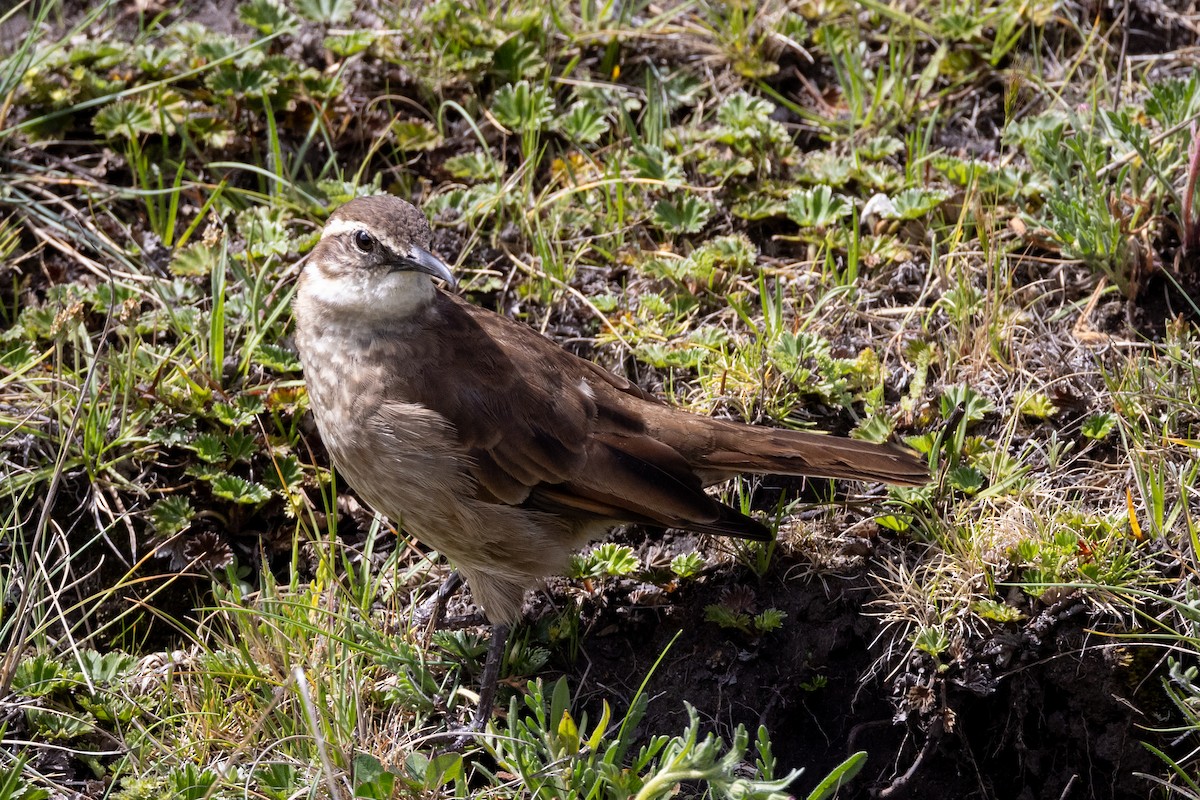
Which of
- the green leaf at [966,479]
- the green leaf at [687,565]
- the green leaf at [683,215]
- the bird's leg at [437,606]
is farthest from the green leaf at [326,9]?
the green leaf at [966,479]

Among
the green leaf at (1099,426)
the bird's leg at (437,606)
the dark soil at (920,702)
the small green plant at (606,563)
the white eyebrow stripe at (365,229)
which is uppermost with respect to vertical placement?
the white eyebrow stripe at (365,229)

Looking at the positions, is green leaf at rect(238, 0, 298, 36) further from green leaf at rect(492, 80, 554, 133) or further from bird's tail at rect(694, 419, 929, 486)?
bird's tail at rect(694, 419, 929, 486)

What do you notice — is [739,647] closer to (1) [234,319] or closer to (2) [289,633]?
(2) [289,633]

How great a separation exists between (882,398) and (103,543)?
3.14 meters

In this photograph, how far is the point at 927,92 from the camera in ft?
20.0

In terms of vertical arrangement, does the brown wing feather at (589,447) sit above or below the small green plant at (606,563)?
above

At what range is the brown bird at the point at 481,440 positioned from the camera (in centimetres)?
432

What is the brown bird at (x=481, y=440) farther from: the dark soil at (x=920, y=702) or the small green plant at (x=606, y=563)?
the dark soil at (x=920, y=702)

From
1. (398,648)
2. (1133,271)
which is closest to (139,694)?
(398,648)

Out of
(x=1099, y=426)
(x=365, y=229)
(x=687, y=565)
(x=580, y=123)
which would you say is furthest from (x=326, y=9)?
(x=1099, y=426)

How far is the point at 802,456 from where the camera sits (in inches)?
175

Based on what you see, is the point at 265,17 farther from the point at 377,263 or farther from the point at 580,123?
the point at 377,263

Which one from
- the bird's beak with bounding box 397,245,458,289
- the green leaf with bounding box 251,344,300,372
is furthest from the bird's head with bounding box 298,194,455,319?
the green leaf with bounding box 251,344,300,372

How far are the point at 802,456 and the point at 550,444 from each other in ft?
2.96
